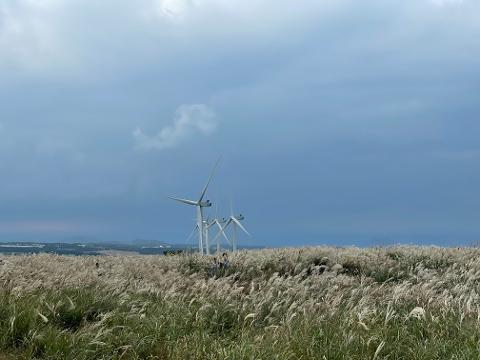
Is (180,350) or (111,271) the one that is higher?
(111,271)

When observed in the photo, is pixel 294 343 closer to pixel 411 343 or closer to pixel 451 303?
pixel 411 343

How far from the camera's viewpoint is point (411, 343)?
271 inches

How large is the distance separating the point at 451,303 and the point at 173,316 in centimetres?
427

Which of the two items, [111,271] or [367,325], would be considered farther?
[111,271]

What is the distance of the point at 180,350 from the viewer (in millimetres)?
6789

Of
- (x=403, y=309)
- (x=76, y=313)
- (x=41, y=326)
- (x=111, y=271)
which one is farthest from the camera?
(x=111, y=271)

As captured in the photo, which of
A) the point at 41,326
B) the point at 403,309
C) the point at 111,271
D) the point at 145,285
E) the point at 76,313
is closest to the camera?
the point at 41,326

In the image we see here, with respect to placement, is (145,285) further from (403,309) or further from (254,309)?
(403,309)


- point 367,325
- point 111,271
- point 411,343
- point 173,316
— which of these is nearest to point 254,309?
point 173,316

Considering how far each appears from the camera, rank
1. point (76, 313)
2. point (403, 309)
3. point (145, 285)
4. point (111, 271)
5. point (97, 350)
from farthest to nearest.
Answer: point (111, 271)
point (145, 285)
point (403, 309)
point (76, 313)
point (97, 350)

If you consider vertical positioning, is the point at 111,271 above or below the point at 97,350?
above

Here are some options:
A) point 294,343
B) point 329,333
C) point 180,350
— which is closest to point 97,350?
point 180,350

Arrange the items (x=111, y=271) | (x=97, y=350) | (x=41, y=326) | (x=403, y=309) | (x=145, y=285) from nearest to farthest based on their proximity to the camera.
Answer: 1. (x=97, y=350)
2. (x=41, y=326)
3. (x=403, y=309)
4. (x=145, y=285)
5. (x=111, y=271)

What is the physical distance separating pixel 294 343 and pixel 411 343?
1386 millimetres
